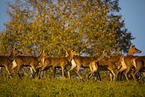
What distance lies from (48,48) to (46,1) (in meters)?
6.34

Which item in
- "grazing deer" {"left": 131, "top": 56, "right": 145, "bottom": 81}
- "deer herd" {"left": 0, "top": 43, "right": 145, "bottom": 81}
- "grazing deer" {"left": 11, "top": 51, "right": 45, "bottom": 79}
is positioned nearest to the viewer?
"grazing deer" {"left": 131, "top": 56, "right": 145, "bottom": 81}

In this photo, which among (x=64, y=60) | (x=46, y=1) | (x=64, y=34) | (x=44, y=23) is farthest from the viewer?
(x=46, y=1)

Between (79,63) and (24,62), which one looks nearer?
(24,62)

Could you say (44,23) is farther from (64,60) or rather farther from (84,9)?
(64,60)

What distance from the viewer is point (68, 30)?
2559cm

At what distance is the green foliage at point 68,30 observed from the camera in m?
25.6

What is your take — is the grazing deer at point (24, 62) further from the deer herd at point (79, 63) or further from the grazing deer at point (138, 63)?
the grazing deer at point (138, 63)

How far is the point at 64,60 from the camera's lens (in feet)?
65.8

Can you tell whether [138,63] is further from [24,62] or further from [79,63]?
[24,62]

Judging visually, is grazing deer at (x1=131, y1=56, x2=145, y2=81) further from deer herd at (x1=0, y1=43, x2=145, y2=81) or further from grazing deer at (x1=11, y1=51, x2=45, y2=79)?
grazing deer at (x1=11, y1=51, x2=45, y2=79)

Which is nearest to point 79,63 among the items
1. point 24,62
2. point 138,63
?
point 24,62

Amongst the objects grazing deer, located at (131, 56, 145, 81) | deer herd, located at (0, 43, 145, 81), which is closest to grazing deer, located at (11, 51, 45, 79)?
deer herd, located at (0, 43, 145, 81)

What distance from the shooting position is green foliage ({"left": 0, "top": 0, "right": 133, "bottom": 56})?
25.6 m

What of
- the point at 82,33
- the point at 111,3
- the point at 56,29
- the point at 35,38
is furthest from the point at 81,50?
the point at 111,3
